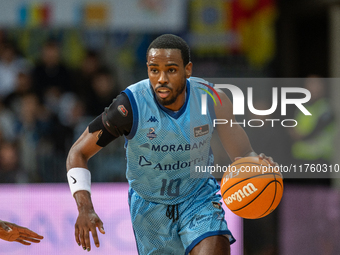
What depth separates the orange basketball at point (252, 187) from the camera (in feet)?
10.5

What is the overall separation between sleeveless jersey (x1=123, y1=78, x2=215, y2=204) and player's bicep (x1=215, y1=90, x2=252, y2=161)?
0.11 meters

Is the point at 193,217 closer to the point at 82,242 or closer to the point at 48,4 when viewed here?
the point at 82,242

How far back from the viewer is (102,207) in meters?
5.39

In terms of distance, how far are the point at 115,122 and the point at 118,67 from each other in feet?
13.6

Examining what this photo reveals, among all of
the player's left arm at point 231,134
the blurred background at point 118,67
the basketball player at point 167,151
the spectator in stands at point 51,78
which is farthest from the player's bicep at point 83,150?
the spectator in stands at point 51,78

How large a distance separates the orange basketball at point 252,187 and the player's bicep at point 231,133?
211 mm

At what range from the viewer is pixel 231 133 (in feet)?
11.5

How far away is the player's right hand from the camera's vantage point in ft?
9.09

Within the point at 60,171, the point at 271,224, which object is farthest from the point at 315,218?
the point at 60,171

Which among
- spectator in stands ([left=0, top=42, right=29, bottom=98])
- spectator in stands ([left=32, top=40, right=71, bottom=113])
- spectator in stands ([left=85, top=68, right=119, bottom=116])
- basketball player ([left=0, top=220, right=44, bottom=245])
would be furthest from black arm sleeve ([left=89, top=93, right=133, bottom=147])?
spectator in stands ([left=0, top=42, right=29, bottom=98])

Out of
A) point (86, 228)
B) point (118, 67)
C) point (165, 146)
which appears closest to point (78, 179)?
point (86, 228)

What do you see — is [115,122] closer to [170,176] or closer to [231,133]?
[170,176]

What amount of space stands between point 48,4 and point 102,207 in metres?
3.55

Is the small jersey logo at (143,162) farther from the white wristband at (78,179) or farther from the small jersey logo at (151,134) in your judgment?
the white wristband at (78,179)
